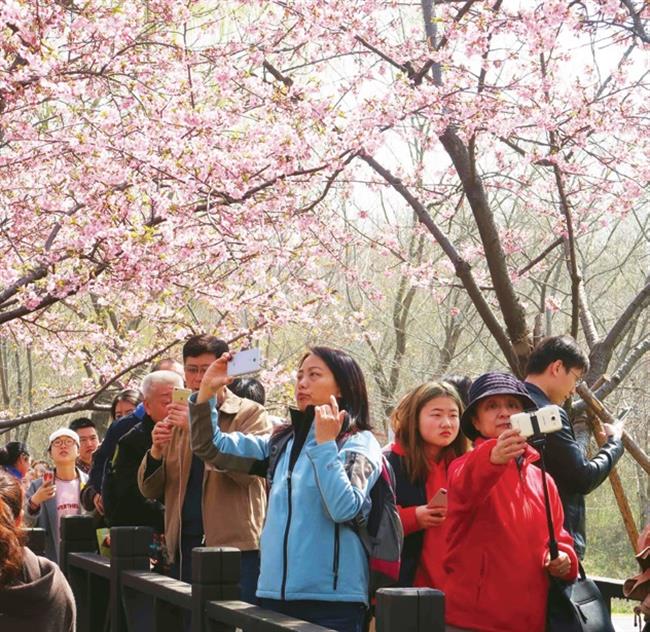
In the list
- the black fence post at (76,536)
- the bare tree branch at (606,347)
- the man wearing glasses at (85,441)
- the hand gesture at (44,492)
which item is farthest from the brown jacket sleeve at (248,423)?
the bare tree branch at (606,347)

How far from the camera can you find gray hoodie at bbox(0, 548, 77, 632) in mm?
3320

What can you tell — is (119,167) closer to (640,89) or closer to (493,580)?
(640,89)

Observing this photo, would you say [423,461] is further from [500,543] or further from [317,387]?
[500,543]

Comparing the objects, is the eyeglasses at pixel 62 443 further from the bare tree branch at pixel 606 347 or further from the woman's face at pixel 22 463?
the bare tree branch at pixel 606 347

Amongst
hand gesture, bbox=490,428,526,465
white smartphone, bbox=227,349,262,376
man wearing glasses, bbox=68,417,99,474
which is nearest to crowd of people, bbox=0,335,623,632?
hand gesture, bbox=490,428,526,465

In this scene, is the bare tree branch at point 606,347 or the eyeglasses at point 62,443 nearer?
the eyeglasses at point 62,443

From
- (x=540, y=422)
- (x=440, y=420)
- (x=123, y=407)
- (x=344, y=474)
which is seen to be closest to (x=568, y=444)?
(x=440, y=420)

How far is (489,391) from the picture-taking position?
156 inches

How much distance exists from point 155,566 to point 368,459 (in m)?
1.83

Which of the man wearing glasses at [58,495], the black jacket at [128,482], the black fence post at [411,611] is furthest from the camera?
the man wearing glasses at [58,495]

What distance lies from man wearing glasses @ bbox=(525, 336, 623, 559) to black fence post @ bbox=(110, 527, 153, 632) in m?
1.58

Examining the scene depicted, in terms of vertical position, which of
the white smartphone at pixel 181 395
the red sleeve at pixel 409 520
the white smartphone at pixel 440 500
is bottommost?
the red sleeve at pixel 409 520

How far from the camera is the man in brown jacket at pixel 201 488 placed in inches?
191

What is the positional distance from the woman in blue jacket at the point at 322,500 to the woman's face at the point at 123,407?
10.3 ft
